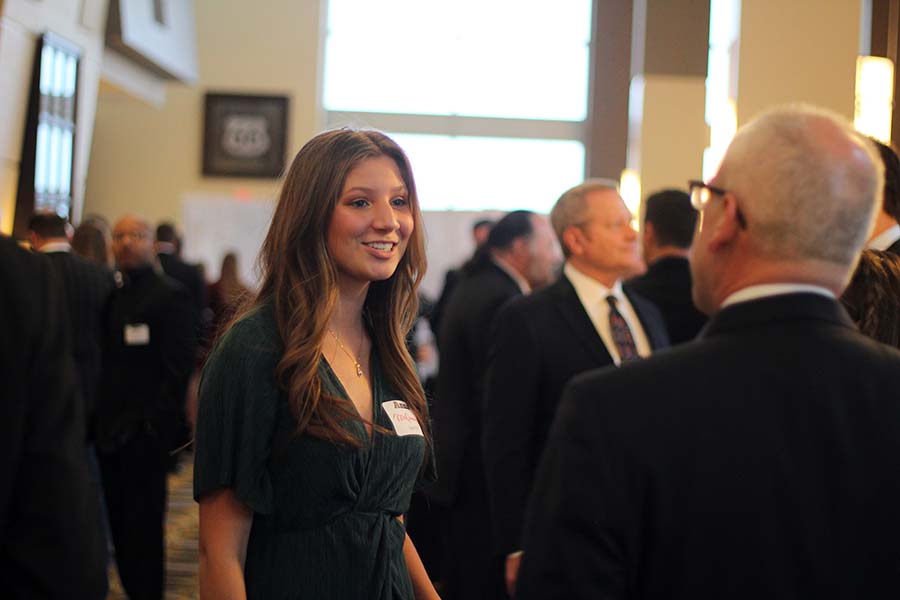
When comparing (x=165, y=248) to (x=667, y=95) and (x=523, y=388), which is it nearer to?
(x=667, y=95)

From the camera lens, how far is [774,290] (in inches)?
53.9

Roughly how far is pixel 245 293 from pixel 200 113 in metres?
13.1

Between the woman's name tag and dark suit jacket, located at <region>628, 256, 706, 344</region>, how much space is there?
1.87 metres

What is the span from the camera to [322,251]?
2025mm

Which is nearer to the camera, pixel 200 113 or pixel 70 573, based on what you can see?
pixel 70 573

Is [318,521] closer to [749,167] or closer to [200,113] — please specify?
[749,167]

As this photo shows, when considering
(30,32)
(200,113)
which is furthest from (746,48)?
(200,113)

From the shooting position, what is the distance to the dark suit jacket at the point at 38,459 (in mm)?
1379

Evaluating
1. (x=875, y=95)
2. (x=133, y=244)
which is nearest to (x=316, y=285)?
(x=875, y=95)

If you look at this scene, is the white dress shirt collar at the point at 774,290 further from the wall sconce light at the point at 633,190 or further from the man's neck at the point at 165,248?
the man's neck at the point at 165,248

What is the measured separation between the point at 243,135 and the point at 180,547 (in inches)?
366

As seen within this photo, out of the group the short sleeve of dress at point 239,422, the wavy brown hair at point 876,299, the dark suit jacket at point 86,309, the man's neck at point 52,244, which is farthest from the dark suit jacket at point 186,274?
the wavy brown hair at point 876,299

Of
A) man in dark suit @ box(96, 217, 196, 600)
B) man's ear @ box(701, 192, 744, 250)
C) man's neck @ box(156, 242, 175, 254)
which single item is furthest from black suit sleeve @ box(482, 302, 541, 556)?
man's neck @ box(156, 242, 175, 254)

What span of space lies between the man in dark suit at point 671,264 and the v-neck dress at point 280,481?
207 centimetres
